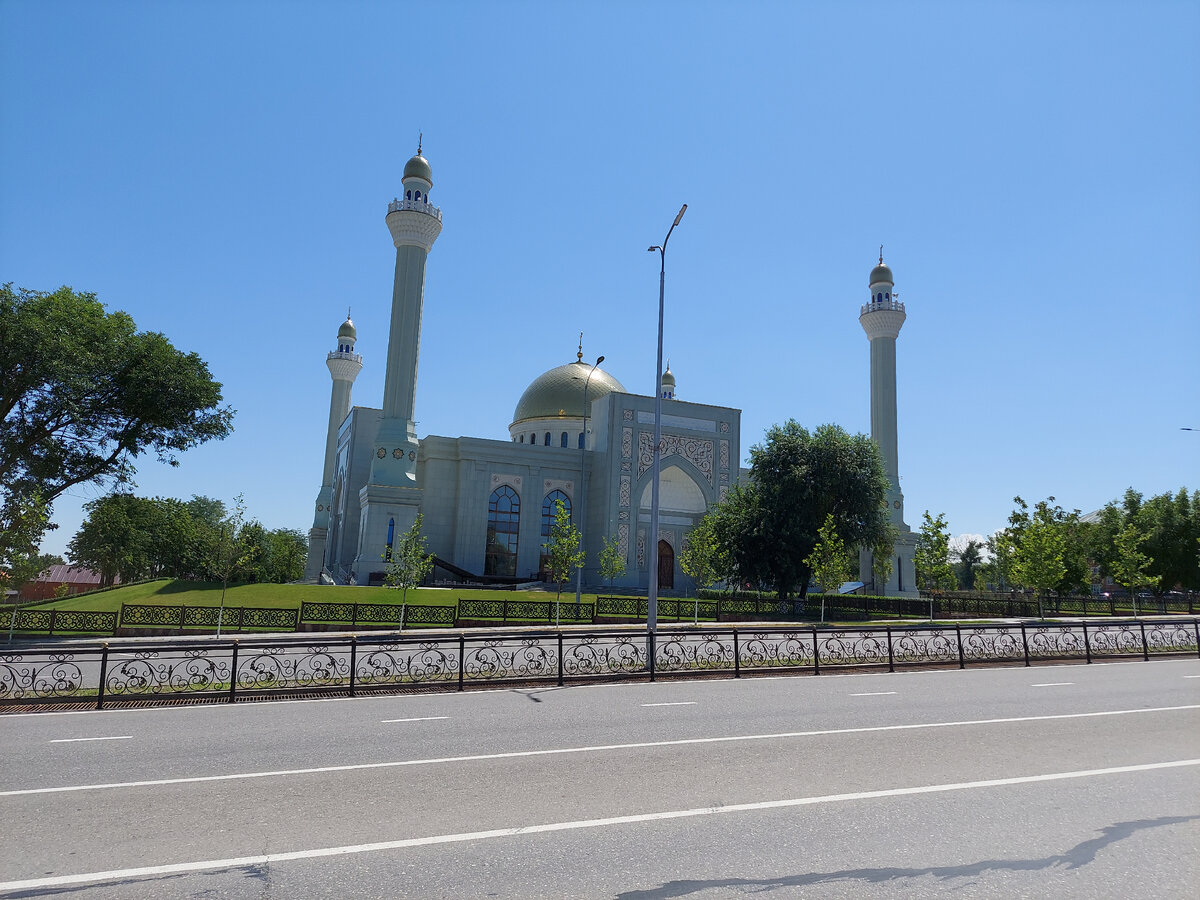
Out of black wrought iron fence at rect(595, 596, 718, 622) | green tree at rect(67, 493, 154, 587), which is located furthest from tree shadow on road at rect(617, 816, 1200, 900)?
green tree at rect(67, 493, 154, 587)

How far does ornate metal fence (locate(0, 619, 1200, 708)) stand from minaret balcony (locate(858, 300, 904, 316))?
A: 121ft

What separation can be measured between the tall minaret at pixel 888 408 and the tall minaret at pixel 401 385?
31.3m

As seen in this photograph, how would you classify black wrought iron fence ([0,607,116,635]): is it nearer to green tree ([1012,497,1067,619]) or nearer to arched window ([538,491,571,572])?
arched window ([538,491,571,572])

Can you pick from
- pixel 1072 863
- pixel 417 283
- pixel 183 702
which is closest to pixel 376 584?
pixel 417 283

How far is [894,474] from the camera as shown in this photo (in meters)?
52.5

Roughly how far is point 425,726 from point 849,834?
18.4ft

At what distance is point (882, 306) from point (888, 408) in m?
7.57

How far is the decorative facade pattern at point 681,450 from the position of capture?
48969 mm

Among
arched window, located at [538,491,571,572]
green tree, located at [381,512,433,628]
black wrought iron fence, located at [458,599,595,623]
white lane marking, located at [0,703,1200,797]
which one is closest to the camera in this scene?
white lane marking, located at [0,703,1200,797]

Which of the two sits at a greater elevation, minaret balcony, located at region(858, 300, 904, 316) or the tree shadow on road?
minaret balcony, located at region(858, 300, 904, 316)

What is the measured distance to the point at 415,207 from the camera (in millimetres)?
43938

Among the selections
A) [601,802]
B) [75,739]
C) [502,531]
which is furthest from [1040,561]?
[75,739]

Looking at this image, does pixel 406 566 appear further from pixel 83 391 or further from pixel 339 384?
pixel 339 384

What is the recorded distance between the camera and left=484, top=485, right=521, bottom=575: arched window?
153 ft
